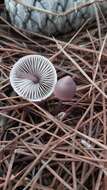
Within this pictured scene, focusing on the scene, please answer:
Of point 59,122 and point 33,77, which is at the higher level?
point 33,77

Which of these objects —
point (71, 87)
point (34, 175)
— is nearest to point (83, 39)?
point (71, 87)

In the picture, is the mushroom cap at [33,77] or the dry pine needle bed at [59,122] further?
the mushroom cap at [33,77]

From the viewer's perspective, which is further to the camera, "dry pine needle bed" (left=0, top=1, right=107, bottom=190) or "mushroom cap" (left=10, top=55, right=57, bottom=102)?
"mushroom cap" (left=10, top=55, right=57, bottom=102)
